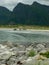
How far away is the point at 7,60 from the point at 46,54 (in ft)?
7.77

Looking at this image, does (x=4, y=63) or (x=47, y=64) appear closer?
(x=47, y=64)

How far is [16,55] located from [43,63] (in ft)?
23.6

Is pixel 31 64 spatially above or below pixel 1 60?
above

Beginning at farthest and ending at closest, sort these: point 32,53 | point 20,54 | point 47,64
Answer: point 20,54, point 32,53, point 47,64

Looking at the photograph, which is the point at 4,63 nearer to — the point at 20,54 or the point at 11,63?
the point at 11,63

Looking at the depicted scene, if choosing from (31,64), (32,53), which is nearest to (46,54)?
(32,53)

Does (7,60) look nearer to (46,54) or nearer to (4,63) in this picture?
(4,63)

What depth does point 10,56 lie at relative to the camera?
55.0 feet

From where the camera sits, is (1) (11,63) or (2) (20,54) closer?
(1) (11,63)

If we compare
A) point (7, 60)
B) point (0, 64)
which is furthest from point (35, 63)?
point (7, 60)

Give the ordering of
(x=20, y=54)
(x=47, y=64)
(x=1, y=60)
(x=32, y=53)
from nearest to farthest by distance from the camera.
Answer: (x=47, y=64)
(x=1, y=60)
(x=32, y=53)
(x=20, y=54)

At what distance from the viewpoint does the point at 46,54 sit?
15508mm

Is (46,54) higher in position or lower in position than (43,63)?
lower

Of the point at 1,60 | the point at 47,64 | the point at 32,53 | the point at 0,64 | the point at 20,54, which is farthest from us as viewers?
the point at 20,54
